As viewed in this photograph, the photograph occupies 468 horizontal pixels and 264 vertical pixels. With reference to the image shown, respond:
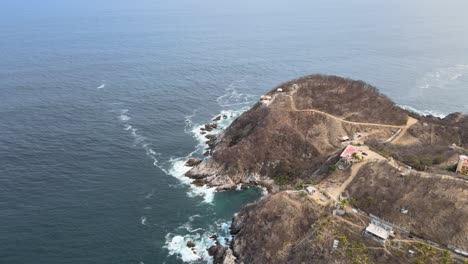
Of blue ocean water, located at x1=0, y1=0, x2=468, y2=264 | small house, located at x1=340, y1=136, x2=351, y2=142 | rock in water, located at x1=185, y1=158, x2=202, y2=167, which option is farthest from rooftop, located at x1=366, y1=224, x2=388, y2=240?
rock in water, located at x1=185, y1=158, x2=202, y2=167

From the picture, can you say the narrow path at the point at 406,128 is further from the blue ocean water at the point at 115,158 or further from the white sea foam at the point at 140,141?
the white sea foam at the point at 140,141

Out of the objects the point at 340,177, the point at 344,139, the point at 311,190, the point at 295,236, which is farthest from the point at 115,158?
the point at 344,139

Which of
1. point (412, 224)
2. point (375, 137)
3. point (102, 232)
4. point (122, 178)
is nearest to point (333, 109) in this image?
point (375, 137)

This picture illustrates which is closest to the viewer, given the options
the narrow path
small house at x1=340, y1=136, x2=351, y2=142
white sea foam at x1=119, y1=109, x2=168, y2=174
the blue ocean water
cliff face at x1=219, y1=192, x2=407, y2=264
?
cliff face at x1=219, y1=192, x2=407, y2=264

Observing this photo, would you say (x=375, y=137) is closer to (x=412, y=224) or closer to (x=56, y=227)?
(x=412, y=224)

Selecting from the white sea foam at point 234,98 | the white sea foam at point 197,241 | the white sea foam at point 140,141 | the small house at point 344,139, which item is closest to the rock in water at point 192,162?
the white sea foam at point 140,141

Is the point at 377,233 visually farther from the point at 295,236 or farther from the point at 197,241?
the point at 197,241

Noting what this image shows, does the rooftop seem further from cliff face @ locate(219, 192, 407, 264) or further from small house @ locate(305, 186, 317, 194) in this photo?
small house @ locate(305, 186, 317, 194)

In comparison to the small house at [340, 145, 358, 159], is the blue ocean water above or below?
below
